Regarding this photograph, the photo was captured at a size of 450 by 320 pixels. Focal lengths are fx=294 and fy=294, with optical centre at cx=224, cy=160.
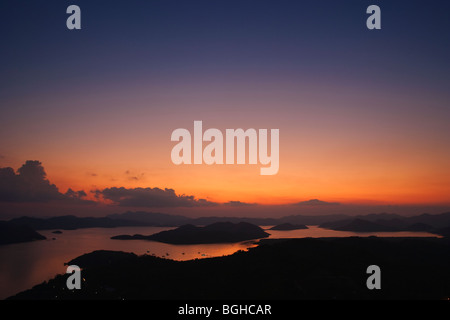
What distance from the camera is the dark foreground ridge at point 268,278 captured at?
52812 millimetres

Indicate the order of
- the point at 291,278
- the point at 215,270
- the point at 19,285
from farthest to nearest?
the point at 19,285 → the point at 215,270 → the point at 291,278

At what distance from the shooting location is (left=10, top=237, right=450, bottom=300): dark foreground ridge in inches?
2079

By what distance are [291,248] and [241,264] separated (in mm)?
15741

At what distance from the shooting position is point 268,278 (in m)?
59.2
